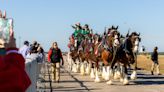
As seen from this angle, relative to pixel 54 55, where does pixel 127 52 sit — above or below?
above

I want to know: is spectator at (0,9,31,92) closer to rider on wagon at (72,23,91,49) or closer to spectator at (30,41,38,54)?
spectator at (30,41,38,54)

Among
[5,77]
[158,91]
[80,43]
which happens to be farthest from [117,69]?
[5,77]

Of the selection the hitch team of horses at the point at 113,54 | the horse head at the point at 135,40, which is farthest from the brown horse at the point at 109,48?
the horse head at the point at 135,40

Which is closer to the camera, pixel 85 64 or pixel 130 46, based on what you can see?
pixel 130 46

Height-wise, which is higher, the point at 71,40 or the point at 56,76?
the point at 71,40

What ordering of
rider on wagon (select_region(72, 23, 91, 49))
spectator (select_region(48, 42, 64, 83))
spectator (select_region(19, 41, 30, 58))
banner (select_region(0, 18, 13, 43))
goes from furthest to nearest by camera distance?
rider on wagon (select_region(72, 23, 91, 49)), spectator (select_region(48, 42, 64, 83)), spectator (select_region(19, 41, 30, 58)), banner (select_region(0, 18, 13, 43))

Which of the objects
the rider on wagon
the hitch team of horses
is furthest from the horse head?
the rider on wagon

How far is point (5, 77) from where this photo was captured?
13.2 ft

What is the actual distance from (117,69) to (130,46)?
6.21 ft

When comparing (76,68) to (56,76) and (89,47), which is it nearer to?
(89,47)

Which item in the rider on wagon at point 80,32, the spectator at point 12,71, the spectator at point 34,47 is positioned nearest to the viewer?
the spectator at point 12,71

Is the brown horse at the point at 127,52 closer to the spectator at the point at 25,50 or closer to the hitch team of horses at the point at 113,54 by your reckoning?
the hitch team of horses at the point at 113,54

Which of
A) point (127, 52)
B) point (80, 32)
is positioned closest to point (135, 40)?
point (127, 52)

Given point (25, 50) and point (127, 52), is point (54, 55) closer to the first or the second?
point (127, 52)
